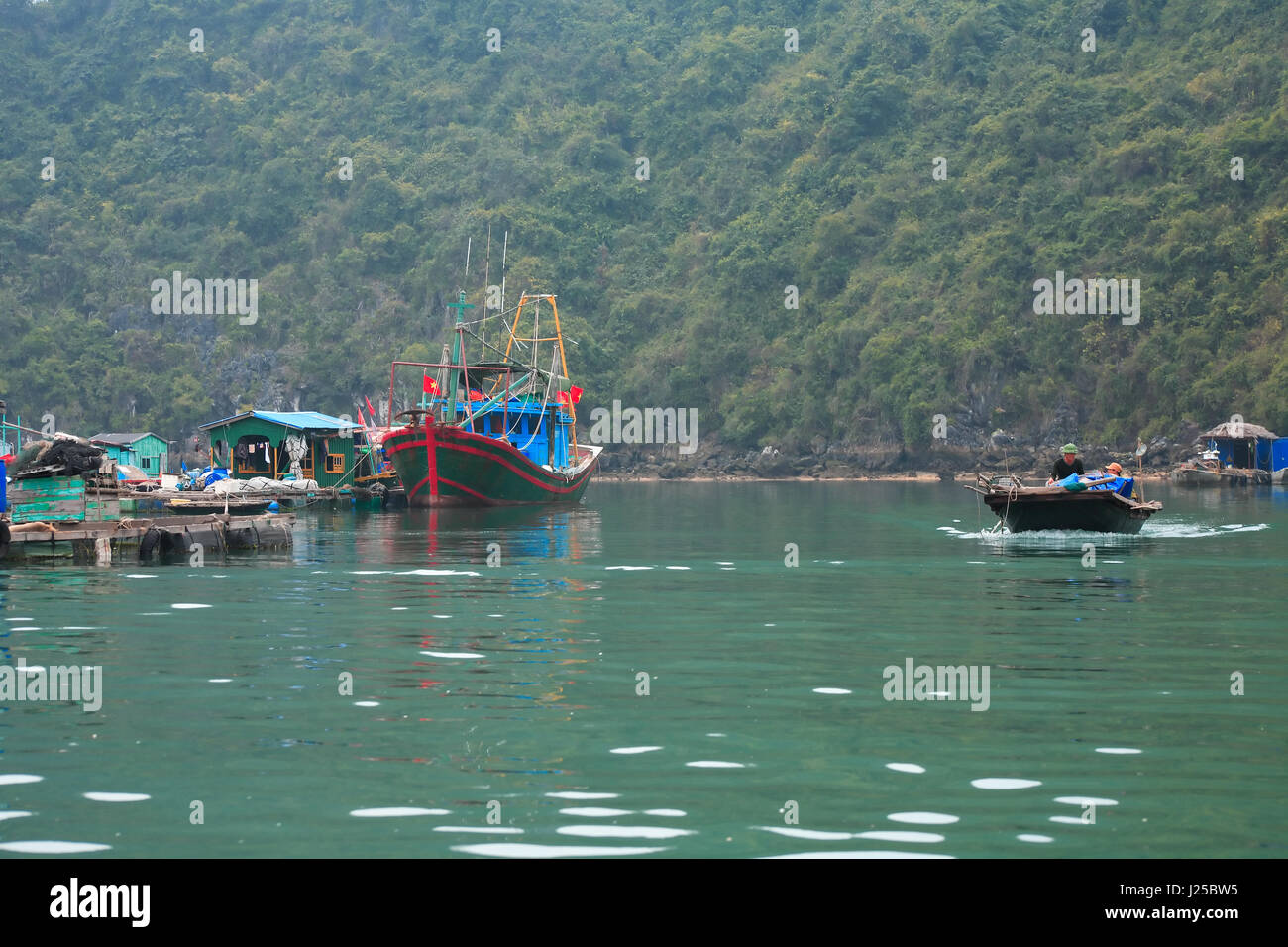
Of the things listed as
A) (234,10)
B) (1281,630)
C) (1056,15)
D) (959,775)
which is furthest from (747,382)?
(959,775)

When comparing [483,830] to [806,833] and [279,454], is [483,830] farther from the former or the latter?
[279,454]

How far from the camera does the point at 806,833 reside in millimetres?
9977

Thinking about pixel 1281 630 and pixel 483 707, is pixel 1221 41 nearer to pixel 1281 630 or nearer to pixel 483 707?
pixel 1281 630

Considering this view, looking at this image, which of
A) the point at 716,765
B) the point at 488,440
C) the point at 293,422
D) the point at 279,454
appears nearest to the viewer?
the point at 716,765

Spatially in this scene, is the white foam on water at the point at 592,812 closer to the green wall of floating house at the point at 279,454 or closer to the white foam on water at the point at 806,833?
the white foam on water at the point at 806,833

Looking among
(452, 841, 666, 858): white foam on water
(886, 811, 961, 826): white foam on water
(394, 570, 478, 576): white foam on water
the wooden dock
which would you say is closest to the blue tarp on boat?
(394, 570, 478, 576): white foam on water

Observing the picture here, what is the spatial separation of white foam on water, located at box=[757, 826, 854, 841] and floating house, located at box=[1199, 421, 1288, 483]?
2735 inches

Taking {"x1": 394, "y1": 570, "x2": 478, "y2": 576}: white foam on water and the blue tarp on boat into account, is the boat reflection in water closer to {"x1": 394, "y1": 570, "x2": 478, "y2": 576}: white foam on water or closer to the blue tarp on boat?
{"x1": 394, "y1": 570, "x2": 478, "y2": 576}: white foam on water

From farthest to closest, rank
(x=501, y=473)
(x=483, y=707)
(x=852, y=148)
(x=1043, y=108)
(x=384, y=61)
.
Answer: (x=384, y=61) → (x=852, y=148) → (x=1043, y=108) → (x=501, y=473) → (x=483, y=707)

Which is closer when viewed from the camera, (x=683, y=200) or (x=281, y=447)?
A: (x=281, y=447)

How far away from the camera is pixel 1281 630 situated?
19.6 meters

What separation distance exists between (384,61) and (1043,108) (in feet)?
229

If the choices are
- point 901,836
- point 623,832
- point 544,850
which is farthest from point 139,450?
point 901,836

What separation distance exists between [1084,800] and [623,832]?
335 cm
